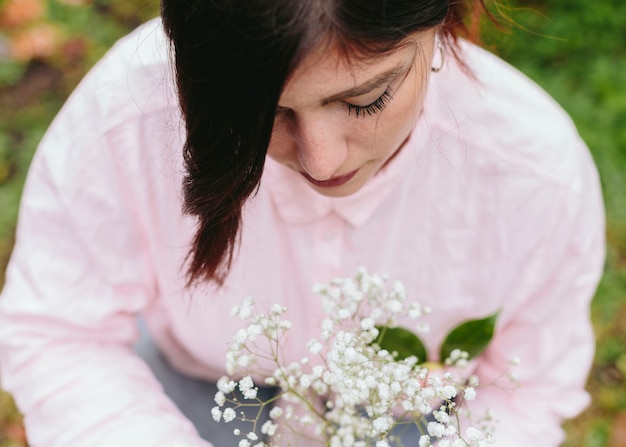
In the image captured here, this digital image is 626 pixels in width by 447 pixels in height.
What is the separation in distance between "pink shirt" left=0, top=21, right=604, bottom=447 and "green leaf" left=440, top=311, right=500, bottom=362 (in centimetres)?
24

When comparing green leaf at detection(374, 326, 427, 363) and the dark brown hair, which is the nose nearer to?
the dark brown hair

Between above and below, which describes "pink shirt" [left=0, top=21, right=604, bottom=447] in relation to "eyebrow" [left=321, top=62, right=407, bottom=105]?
below

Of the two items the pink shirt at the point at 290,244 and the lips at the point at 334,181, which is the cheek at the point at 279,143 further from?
the pink shirt at the point at 290,244

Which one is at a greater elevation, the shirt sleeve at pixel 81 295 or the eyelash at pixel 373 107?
the eyelash at pixel 373 107

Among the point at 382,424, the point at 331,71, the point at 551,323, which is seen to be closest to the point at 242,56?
the point at 331,71

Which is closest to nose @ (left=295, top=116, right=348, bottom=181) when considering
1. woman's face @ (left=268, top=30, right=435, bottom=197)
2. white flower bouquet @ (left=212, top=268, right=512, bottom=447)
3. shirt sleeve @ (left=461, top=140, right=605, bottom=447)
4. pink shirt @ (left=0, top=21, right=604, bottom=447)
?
woman's face @ (left=268, top=30, right=435, bottom=197)

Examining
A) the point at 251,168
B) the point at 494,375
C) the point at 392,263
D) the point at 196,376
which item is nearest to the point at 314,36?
the point at 251,168

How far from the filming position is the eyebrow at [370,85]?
36.9 inches

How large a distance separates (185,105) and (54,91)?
6.74 ft

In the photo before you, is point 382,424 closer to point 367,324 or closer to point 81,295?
point 367,324

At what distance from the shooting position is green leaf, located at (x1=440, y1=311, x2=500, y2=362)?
1243mm

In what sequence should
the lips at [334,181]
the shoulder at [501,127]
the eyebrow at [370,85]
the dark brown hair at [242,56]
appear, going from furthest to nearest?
the shoulder at [501,127]
the lips at [334,181]
the eyebrow at [370,85]
the dark brown hair at [242,56]

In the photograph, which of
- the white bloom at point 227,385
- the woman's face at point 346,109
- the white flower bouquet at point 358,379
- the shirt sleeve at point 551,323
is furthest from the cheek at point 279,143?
the shirt sleeve at point 551,323

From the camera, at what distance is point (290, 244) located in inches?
57.5
